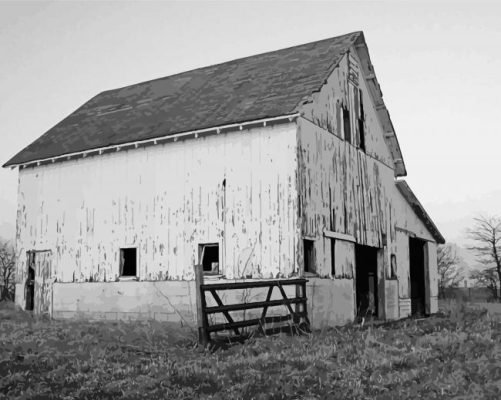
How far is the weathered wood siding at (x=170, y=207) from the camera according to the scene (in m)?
16.6

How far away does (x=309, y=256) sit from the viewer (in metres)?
16.8

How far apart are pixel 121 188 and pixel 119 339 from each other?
24.8 feet

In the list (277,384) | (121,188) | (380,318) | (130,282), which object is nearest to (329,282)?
(380,318)

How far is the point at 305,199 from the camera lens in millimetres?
16562

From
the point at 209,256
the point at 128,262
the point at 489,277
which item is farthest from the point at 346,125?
the point at 489,277

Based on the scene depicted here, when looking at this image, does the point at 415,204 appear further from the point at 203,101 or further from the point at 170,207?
the point at 170,207

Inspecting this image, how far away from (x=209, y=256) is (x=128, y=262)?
334cm

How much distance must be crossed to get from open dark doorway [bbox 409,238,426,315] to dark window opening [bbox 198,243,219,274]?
9.82 metres

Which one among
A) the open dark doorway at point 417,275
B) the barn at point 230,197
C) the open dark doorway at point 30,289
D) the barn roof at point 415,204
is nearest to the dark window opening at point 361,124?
the barn at point 230,197

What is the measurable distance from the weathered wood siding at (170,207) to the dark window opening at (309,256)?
81 cm

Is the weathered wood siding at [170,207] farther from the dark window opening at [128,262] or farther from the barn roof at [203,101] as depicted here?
the barn roof at [203,101]

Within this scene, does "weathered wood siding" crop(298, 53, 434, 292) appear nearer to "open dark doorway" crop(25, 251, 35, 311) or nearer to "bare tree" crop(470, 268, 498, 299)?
"open dark doorway" crop(25, 251, 35, 311)

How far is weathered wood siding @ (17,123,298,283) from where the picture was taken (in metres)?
16.6

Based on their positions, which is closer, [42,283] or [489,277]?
[42,283]
